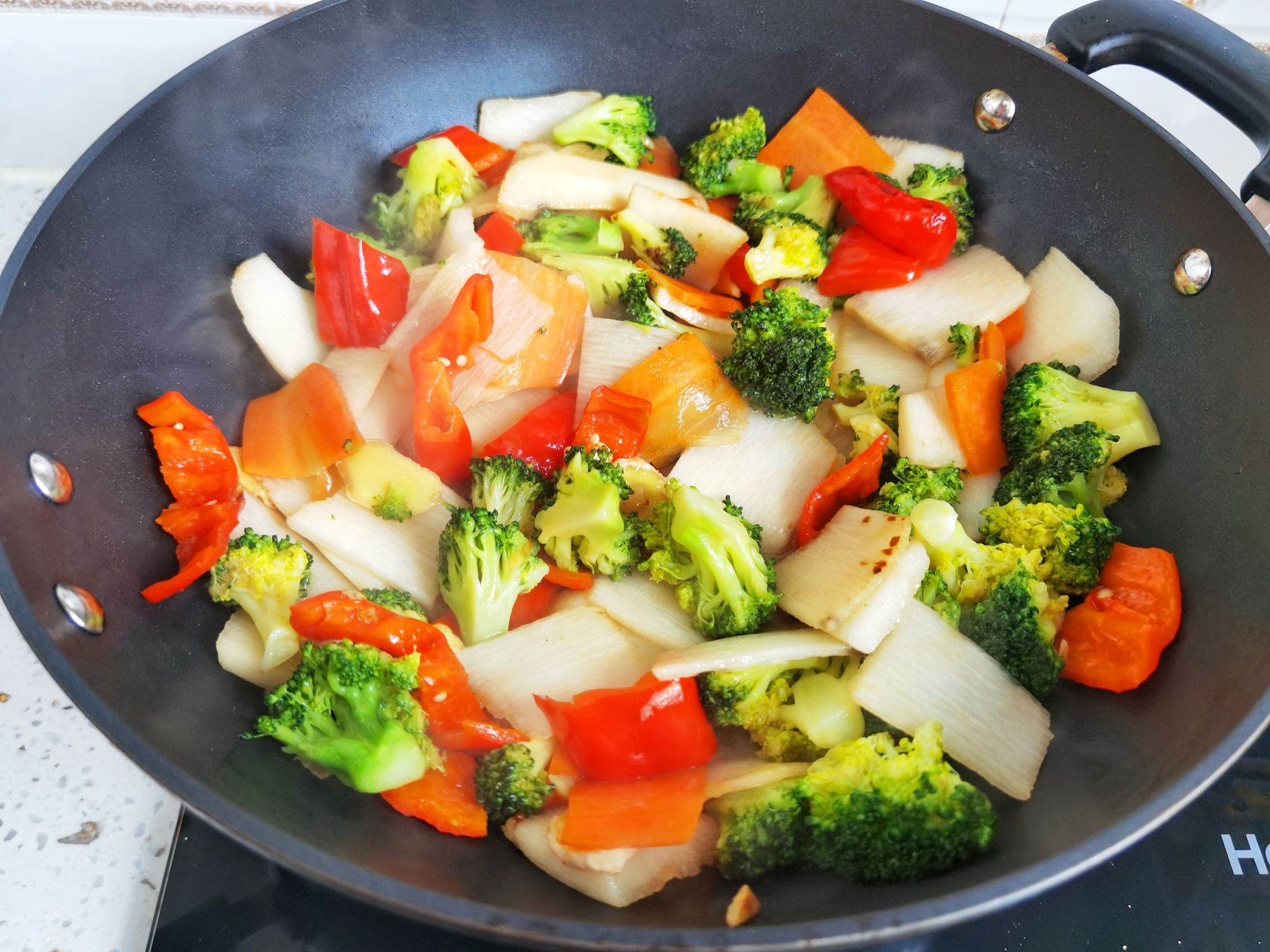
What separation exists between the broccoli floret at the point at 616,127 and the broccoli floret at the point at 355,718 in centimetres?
114

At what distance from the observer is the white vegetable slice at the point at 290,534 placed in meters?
1.46

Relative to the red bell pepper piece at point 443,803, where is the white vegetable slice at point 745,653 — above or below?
above

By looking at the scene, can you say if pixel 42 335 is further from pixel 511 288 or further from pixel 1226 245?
pixel 1226 245

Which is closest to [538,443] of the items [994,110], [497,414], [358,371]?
[497,414]

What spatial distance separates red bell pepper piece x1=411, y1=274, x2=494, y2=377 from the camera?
5.17 ft

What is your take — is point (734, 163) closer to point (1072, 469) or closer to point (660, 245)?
point (660, 245)

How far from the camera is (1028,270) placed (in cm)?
181

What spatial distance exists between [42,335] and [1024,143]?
5.71 feet

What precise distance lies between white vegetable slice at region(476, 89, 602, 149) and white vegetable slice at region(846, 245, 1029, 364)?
729 mm

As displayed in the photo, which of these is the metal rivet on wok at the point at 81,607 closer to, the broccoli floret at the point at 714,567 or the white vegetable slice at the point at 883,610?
the broccoli floret at the point at 714,567

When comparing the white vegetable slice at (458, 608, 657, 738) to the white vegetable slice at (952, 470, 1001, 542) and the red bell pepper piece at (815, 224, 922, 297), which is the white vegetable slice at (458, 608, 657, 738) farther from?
the red bell pepper piece at (815, 224, 922, 297)

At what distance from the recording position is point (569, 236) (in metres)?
1.81

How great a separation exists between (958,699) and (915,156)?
3.78 ft

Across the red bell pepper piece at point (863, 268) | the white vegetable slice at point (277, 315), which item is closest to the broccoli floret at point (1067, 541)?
the red bell pepper piece at point (863, 268)
